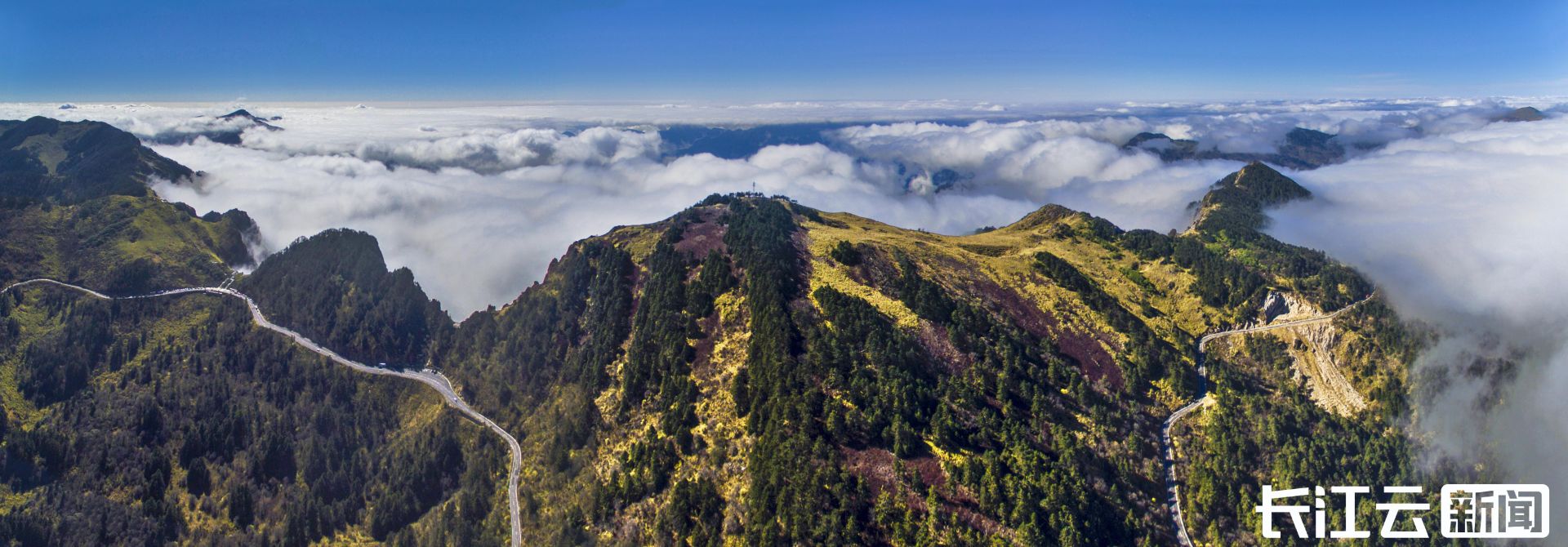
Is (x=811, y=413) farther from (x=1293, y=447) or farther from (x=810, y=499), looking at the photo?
(x=1293, y=447)

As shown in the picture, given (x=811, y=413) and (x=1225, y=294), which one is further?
(x=1225, y=294)

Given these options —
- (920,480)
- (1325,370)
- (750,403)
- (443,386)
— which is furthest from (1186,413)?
(443,386)

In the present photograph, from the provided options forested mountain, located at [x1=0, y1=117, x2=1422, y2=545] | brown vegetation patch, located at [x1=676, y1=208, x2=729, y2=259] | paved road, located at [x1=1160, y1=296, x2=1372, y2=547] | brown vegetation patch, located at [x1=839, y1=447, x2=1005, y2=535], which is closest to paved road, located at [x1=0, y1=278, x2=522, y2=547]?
forested mountain, located at [x1=0, y1=117, x2=1422, y2=545]

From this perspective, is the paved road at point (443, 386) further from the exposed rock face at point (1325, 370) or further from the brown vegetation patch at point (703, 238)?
the exposed rock face at point (1325, 370)

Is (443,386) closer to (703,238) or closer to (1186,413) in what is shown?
(703,238)

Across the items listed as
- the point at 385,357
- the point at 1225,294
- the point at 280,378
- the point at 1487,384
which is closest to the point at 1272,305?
the point at 1225,294

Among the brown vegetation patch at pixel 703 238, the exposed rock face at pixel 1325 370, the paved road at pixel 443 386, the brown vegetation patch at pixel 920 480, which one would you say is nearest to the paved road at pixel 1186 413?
the exposed rock face at pixel 1325 370

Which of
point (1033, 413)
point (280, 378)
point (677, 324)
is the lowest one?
point (280, 378)

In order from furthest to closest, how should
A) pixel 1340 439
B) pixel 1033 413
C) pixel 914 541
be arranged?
1. pixel 1340 439
2. pixel 1033 413
3. pixel 914 541

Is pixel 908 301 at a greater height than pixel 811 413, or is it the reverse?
pixel 908 301
